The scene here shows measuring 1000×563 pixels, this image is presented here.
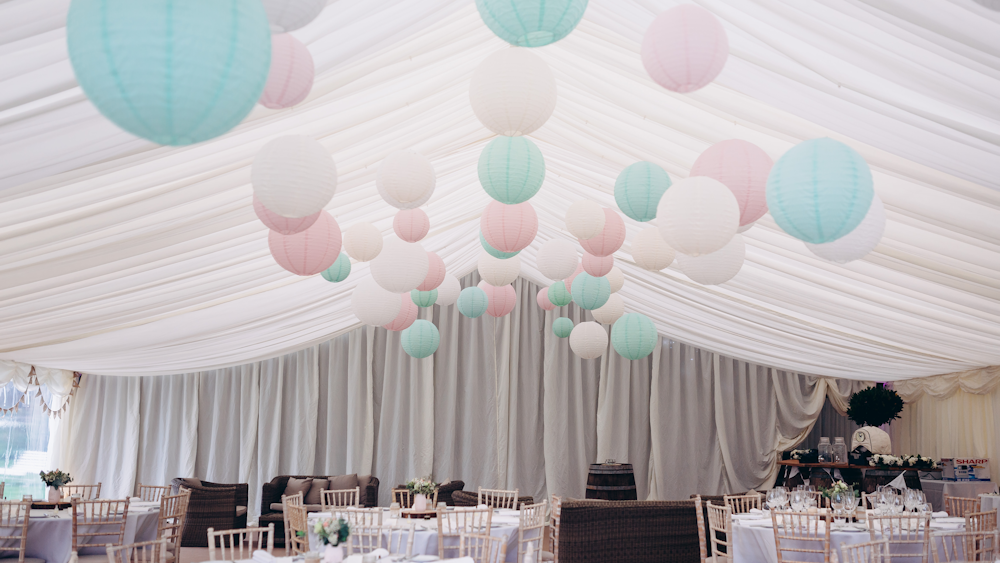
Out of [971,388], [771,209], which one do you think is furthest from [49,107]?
[971,388]

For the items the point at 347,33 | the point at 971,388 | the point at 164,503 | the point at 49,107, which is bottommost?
the point at 164,503

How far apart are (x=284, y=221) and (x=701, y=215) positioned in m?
1.85

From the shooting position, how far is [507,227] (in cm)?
438

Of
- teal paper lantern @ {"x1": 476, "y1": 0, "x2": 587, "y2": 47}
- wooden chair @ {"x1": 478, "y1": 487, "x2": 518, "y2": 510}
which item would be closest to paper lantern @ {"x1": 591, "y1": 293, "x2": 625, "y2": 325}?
wooden chair @ {"x1": 478, "y1": 487, "x2": 518, "y2": 510}

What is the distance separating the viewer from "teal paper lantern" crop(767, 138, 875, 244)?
2.66 meters

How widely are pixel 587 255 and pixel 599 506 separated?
185cm

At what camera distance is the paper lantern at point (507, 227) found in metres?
4.39

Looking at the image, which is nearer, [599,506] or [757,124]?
[757,124]

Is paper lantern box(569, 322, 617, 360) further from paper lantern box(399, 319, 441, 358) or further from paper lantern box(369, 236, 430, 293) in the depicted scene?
paper lantern box(369, 236, 430, 293)

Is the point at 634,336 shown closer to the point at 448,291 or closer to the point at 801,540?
the point at 448,291

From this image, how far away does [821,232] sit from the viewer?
2.73m

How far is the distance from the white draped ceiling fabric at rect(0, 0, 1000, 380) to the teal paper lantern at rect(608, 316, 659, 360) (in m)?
1.02

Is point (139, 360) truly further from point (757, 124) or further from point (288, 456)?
point (757, 124)

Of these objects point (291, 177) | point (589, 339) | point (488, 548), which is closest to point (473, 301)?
point (589, 339)
